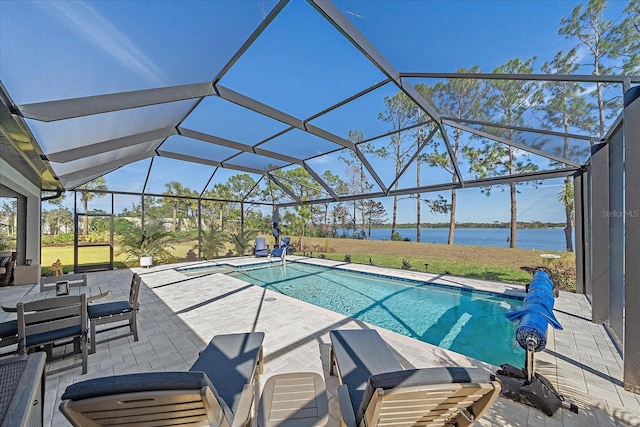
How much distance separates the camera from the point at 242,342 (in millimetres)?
2770

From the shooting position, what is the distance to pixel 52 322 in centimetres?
273

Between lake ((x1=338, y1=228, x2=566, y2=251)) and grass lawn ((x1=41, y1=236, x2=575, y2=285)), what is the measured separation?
23cm

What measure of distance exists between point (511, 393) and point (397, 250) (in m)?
9.73

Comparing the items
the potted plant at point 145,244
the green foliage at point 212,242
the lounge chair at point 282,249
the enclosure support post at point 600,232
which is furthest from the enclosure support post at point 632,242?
the green foliage at point 212,242

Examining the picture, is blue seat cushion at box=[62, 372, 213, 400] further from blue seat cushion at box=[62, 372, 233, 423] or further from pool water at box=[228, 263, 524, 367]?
pool water at box=[228, 263, 524, 367]

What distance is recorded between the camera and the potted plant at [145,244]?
33.4 ft

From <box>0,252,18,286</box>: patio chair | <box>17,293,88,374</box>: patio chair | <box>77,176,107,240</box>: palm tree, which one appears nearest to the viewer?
<box>17,293,88,374</box>: patio chair

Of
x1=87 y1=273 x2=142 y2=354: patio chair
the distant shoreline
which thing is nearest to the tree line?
the distant shoreline

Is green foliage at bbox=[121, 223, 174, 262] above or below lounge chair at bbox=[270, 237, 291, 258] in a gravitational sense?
above

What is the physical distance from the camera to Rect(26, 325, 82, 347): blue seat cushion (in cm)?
266

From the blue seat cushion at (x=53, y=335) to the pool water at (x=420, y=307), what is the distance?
4531 millimetres

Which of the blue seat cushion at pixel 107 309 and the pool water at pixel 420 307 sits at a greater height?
the blue seat cushion at pixel 107 309

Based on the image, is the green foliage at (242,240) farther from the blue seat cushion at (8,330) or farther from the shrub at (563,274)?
the shrub at (563,274)

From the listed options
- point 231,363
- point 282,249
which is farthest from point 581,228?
point 282,249
